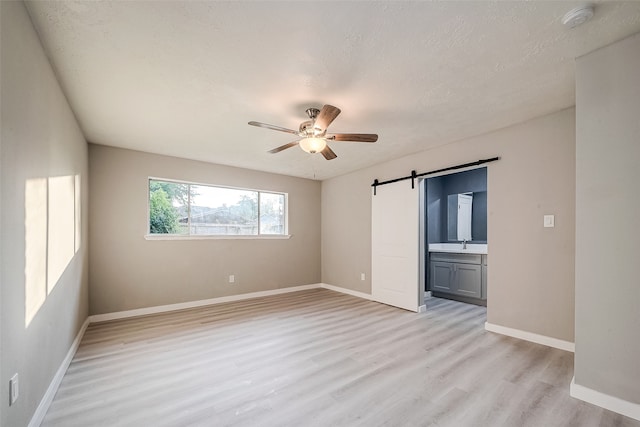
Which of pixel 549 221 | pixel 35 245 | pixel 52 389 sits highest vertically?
pixel 549 221

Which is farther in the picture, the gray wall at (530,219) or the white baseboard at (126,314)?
the gray wall at (530,219)

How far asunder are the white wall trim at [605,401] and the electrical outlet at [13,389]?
344 centimetres

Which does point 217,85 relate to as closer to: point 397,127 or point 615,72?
point 397,127

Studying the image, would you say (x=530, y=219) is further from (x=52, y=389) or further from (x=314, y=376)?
(x=52, y=389)

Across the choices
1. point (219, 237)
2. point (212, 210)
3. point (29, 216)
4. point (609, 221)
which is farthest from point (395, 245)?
point (29, 216)

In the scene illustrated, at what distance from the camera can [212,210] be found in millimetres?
4949

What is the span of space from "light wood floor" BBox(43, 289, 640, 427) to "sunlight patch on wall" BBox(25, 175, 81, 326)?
0.85 metres

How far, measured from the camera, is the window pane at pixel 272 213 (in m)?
5.59

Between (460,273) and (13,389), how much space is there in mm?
5206

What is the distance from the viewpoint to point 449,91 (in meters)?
2.51

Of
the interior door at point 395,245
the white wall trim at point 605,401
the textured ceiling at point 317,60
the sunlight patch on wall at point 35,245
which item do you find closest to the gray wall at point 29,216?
the sunlight patch on wall at point 35,245

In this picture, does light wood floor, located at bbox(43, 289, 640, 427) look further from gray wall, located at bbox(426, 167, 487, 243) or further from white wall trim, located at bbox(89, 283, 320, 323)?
gray wall, located at bbox(426, 167, 487, 243)

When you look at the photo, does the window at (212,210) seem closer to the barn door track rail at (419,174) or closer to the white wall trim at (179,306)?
the white wall trim at (179,306)

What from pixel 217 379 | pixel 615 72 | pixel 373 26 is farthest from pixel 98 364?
pixel 615 72
